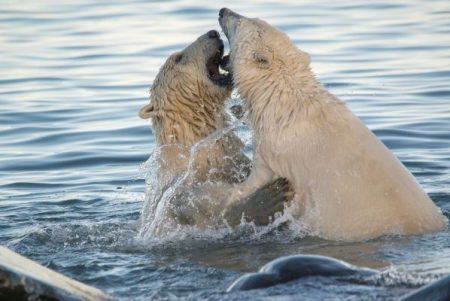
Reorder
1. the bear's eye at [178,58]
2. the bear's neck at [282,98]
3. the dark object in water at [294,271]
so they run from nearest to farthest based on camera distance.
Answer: the dark object in water at [294,271]
the bear's neck at [282,98]
the bear's eye at [178,58]

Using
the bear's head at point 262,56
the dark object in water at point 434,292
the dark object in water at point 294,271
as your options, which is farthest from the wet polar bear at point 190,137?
the dark object in water at point 434,292

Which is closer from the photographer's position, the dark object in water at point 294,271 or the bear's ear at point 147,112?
the dark object in water at point 294,271

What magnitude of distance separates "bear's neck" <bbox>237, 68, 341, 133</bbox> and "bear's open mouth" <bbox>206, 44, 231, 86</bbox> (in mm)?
837

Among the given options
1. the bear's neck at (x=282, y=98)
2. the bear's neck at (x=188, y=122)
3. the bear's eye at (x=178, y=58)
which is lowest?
the bear's neck at (x=188, y=122)

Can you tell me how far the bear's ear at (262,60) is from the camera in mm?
8445

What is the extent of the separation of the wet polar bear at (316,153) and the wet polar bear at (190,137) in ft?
2.00

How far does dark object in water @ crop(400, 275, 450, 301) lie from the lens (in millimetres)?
6035

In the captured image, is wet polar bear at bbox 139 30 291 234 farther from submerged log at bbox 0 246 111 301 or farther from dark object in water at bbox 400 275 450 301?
dark object in water at bbox 400 275 450 301

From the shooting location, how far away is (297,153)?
8219 mm

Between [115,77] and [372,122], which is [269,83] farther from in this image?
[115,77]

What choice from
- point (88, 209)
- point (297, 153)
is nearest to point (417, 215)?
point (297, 153)

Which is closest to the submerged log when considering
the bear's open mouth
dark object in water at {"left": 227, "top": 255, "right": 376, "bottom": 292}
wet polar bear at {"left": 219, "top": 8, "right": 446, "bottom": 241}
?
dark object in water at {"left": 227, "top": 255, "right": 376, "bottom": 292}

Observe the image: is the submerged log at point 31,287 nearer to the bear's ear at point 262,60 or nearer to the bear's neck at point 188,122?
the bear's ear at point 262,60

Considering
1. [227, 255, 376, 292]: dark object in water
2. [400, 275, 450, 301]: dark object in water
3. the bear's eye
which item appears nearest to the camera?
[400, 275, 450, 301]: dark object in water
